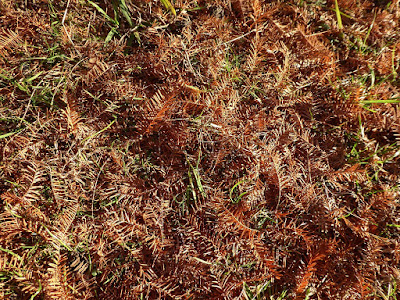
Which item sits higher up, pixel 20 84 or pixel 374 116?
pixel 20 84

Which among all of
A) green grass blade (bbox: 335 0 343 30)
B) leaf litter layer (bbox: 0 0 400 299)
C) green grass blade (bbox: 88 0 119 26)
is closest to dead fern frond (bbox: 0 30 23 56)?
leaf litter layer (bbox: 0 0 400 299)

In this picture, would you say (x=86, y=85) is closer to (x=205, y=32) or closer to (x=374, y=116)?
(x=205, y=32)

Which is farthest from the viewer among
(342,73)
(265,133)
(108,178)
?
(342,73)

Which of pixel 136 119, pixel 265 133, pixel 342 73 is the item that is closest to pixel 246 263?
pixel 265 133

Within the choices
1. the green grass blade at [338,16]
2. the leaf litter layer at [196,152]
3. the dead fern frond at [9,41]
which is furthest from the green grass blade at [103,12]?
the green grass blade at [338,16]

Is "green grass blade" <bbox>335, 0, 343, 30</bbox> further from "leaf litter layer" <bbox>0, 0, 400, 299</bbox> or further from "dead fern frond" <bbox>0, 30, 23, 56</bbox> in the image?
"dead fern frond" <bbox>0, 30, 23, 56</bbox>

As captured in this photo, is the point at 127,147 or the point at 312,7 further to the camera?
the point at 312,7

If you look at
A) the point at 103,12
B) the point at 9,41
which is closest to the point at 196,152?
the point at 103,12

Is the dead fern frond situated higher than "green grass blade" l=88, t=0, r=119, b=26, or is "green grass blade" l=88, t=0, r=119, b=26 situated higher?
the dead fern frond
